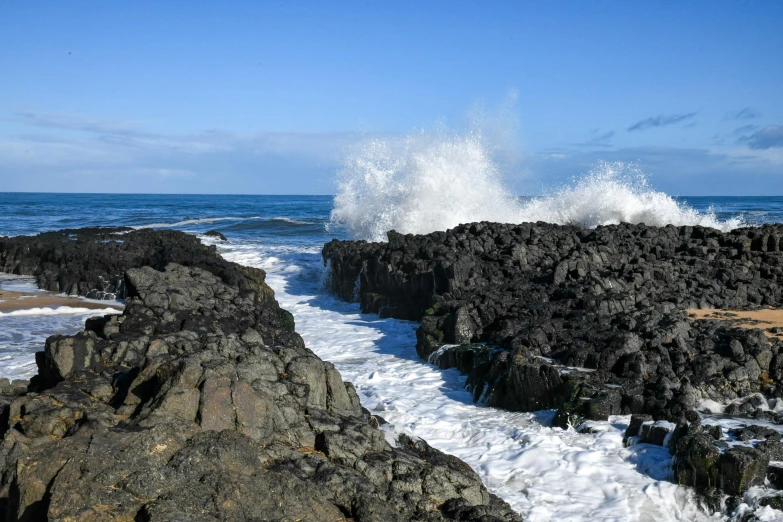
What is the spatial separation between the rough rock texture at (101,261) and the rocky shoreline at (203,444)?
586 centimetres

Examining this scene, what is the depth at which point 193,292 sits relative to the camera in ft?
37.8

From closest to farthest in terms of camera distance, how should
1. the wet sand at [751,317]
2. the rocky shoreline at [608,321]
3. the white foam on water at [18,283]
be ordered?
the rocky shoreline at [608,321]
the wet sand at [751,317]
the white foam on water at [18,283]

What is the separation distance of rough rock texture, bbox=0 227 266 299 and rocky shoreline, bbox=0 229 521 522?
5.86 m

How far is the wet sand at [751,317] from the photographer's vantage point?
11.3 metres

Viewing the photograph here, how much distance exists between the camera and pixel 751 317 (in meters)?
12.2

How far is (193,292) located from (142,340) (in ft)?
11.0

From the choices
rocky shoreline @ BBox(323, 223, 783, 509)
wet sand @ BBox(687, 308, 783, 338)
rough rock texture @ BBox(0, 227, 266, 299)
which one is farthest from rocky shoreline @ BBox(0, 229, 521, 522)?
wet sand @ BBox(687, 308, 783, 338)

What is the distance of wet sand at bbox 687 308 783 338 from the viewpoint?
11.3 metres

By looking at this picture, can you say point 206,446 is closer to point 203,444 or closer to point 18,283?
point 203,444

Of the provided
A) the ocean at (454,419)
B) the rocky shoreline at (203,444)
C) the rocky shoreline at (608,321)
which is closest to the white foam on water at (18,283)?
the ocean at (454,419)

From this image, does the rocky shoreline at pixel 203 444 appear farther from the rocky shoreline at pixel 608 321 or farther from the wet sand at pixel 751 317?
the wet sand at pixel 751 317

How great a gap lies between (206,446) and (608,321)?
7.60 meters

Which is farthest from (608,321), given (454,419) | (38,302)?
(38,302)

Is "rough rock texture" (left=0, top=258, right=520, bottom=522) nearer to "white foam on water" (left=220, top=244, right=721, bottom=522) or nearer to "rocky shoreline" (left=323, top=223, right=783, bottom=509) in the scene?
"white foam on water" (left=220, top=244, right=721, bottom=522)
